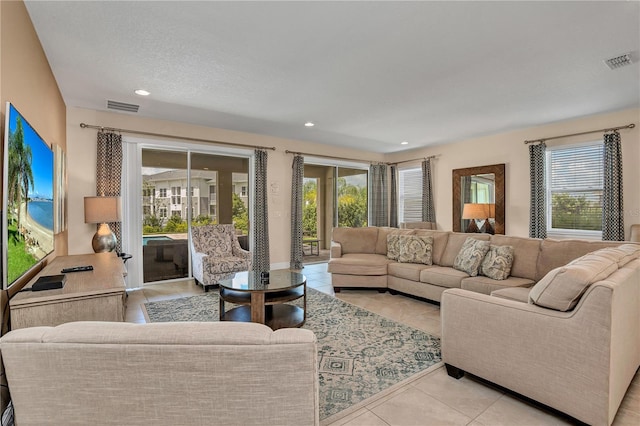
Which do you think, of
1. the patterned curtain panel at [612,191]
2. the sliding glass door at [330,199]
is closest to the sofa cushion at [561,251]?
the patterned curtain panel at [612,191]

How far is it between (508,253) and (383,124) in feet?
8.92

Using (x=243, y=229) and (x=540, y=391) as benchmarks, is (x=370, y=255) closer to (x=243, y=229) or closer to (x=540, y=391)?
(x=243, y=229)

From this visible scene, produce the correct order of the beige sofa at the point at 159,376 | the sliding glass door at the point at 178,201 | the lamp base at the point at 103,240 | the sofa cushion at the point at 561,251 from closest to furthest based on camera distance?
the beige sofa at the point at 159,376 → the sofa cushion at the point at 561,251 → the lamp base at the point at 103,240 → the sliding glass door at the point at 178,201

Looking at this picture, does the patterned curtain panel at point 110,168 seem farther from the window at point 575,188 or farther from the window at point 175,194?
the window at point 575,188

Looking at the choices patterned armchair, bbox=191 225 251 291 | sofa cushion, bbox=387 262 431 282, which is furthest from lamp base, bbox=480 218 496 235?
patterned armchair, bbox=191 225 251 291

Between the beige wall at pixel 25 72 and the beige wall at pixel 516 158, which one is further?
the beige wall at pixel 516 158

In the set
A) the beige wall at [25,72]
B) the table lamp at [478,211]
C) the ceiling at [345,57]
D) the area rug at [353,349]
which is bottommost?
the area rug at [353,349]

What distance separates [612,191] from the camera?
442 cm

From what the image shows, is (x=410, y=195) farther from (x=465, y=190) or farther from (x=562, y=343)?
(x=562, y=343)

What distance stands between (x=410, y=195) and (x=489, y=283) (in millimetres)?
4521

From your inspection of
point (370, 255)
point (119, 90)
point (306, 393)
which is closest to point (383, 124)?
point (370, 255)

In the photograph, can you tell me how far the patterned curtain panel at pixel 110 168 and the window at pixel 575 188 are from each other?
22.0 feet

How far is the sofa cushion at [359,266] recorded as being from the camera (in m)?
4.28

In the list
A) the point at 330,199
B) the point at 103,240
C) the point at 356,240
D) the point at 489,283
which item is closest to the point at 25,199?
the point at 103,240
